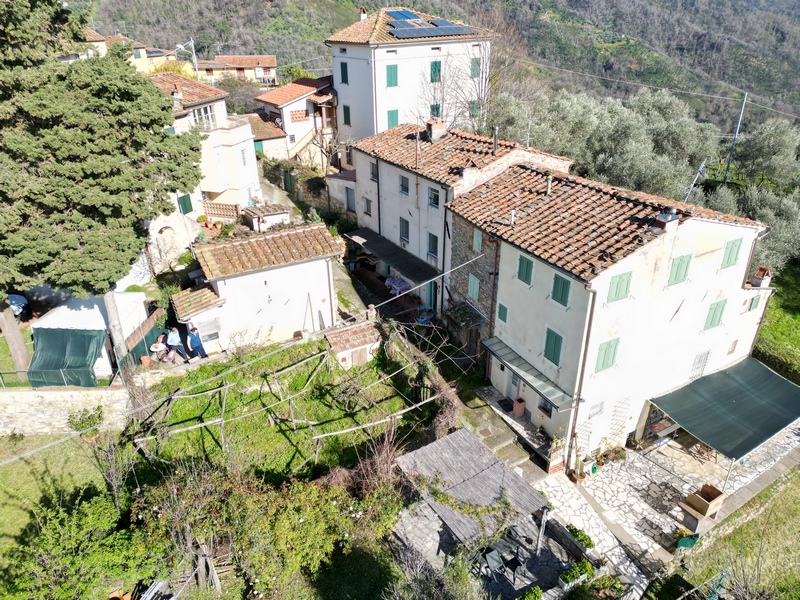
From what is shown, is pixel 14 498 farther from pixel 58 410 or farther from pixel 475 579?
pixel 475 579

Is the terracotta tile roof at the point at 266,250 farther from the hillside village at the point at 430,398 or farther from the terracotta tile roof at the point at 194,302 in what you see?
the terracotta tile roof at the point at 194,302

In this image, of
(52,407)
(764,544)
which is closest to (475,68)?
(764,544)

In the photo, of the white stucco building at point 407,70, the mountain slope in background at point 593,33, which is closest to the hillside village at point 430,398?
the white stucco building at point 407,70

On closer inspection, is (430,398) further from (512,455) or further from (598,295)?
(598,295)

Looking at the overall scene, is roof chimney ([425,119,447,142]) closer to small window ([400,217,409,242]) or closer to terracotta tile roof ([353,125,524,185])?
terracotta tile roof ([353,125,524,185])

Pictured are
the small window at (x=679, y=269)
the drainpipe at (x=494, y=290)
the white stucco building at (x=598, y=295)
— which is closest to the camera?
the white stucco building at (x=598, y=295)

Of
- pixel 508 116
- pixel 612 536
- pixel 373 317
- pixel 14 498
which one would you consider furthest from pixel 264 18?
pixel 612 536
